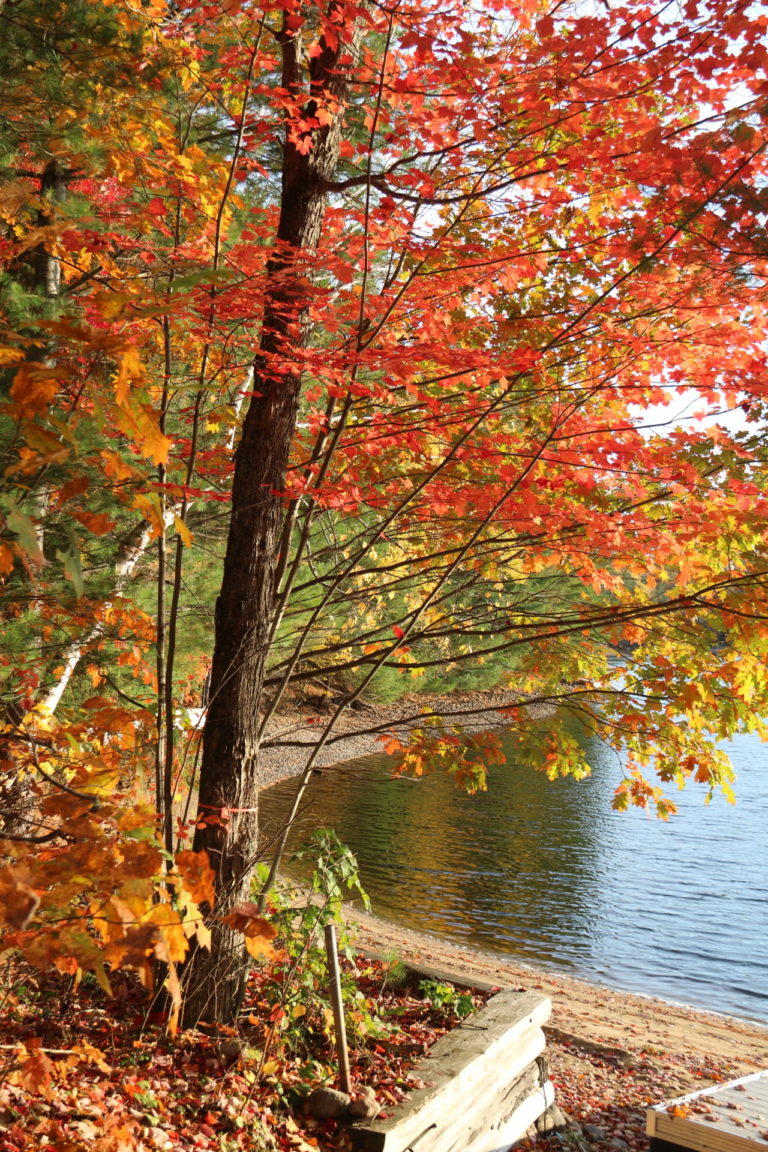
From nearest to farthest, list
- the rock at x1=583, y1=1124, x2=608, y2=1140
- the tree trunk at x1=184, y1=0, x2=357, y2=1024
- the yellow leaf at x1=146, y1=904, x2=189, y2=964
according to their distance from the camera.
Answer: the yellow leaf at x1=146, y1=904, x2=189, y2=964, the tree trunk at x1=184, y1=0, x2=357, y2=1024, the rock at x1=583, y1=1124, x2=608, y2=1140

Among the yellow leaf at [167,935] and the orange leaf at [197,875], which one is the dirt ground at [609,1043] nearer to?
the orange leaf at [197,875]

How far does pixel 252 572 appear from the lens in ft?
12.8

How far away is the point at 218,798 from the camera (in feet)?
12.4

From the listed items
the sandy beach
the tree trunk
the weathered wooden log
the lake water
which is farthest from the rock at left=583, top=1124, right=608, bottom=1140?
the lake water

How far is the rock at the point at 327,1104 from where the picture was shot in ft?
11.0

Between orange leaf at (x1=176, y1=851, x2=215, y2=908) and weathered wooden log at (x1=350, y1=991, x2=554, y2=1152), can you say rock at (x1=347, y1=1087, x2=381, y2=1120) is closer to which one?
weathered wooden log at (x1=350, y1=991, x2=554, y2=1152)

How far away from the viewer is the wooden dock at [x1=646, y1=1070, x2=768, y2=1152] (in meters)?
4.34

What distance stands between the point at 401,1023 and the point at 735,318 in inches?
162

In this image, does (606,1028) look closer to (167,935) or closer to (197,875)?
(197,875)

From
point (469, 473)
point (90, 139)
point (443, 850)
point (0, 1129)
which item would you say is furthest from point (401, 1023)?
point (443, 850)

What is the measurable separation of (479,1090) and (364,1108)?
2.96 ft

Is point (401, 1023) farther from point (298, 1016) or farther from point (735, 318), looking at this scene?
point (735, 318)

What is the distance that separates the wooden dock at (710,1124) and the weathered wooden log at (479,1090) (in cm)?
65

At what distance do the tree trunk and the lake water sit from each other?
3775 mm
